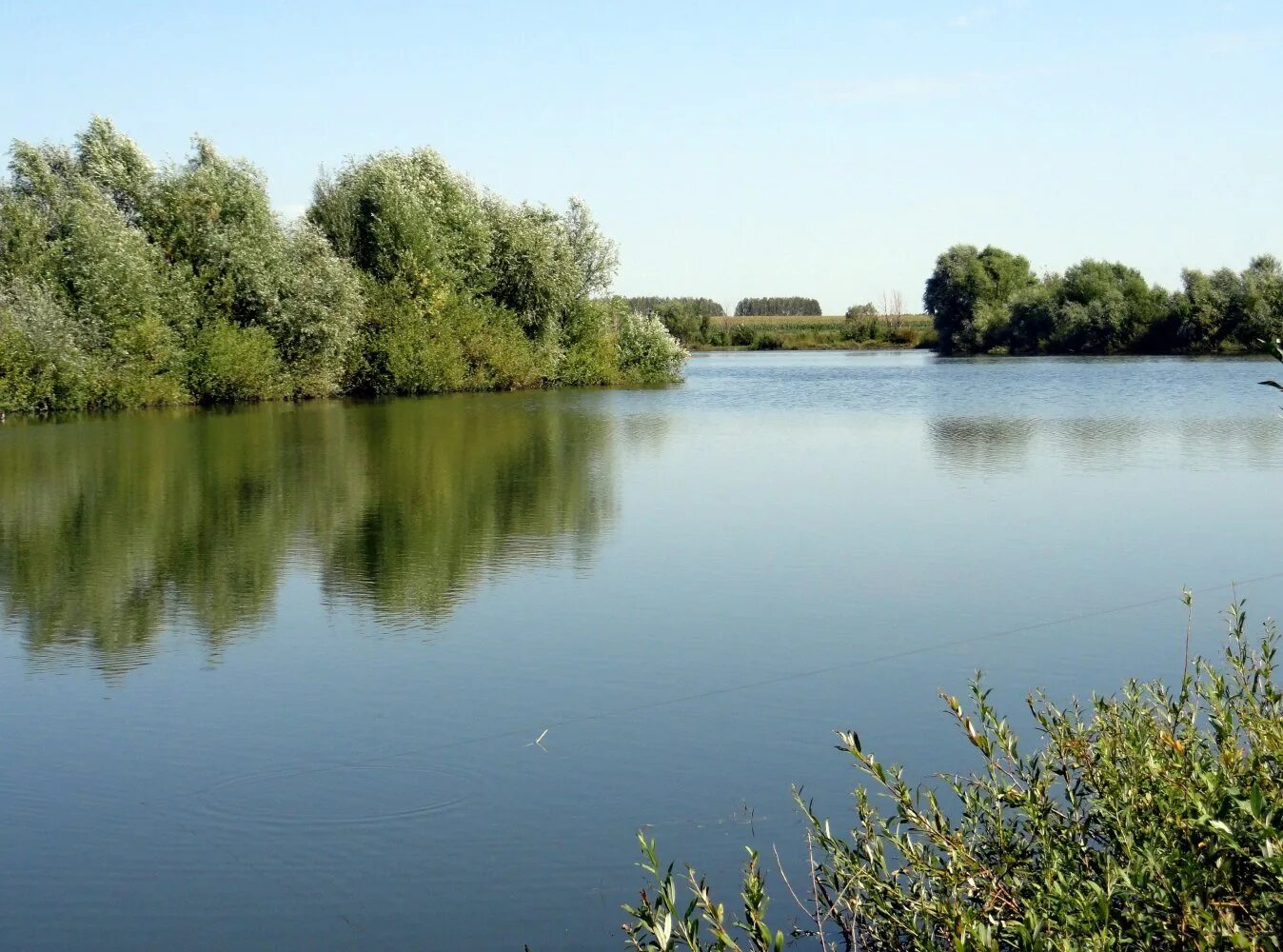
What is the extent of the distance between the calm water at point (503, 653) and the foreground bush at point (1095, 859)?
4.84 feet

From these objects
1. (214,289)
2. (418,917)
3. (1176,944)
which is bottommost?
(418,917)

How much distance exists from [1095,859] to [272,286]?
35442mm

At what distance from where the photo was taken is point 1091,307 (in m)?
67.6

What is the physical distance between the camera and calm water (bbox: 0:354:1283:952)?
5.20 meters

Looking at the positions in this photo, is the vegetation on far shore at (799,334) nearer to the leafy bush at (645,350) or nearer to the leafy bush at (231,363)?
the leafy bush at (645,350)

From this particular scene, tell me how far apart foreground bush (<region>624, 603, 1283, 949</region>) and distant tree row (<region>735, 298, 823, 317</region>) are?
140m

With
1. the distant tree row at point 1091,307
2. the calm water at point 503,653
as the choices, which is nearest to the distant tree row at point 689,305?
the distant tree row at point 1091,307

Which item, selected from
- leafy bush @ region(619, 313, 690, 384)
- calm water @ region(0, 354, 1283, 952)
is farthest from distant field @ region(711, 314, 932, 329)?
calm water @ region(0, 354, 1283, 952)

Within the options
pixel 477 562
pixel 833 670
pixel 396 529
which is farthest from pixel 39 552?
pixel 833 670

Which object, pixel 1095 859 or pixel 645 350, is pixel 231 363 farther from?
pixel 1095 859

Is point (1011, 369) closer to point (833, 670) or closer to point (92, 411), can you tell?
point (92, 411)

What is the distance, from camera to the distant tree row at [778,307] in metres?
145

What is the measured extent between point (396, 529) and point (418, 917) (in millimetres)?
8696

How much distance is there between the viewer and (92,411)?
1297 inches
